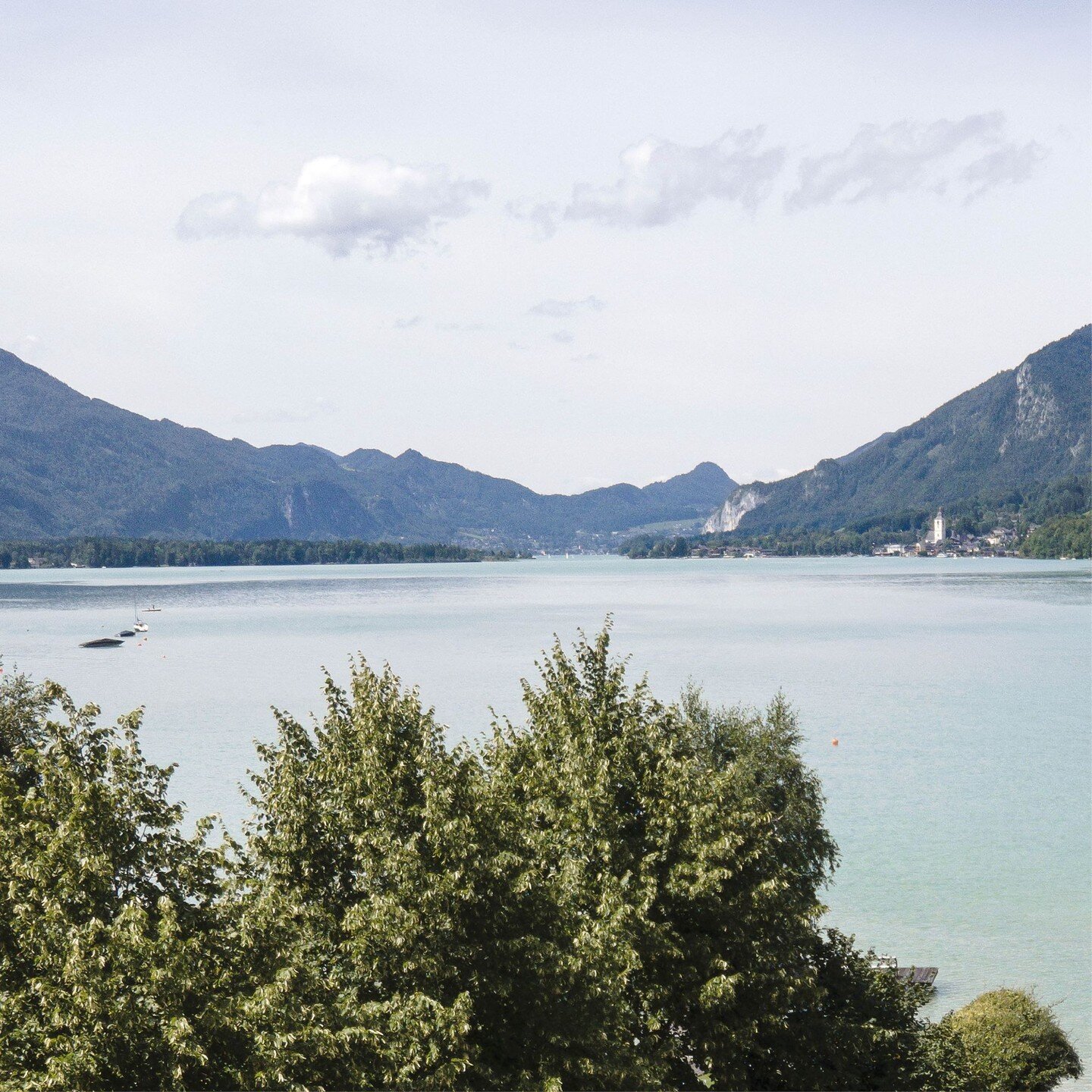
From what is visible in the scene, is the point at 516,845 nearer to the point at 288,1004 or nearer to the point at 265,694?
the point at 288,1004

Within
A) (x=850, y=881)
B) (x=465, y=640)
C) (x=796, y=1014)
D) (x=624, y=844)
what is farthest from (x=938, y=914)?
(x=465, y=640)

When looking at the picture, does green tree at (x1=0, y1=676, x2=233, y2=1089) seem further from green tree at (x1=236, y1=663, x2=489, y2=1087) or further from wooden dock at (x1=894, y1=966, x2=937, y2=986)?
wooden dock at (x1=894, y1=966, x2=937, y2=986)

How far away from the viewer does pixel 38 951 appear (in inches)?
543

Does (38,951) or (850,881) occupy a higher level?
(38,951)

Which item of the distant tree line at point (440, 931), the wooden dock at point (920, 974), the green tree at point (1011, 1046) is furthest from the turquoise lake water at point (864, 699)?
the distant tree line at point (440, 931)

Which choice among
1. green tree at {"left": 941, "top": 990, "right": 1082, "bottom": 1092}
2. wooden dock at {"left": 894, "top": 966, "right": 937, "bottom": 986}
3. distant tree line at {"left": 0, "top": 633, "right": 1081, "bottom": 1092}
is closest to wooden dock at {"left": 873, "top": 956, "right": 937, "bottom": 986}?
wooden dock at {"left": 894, "top": 966, "right": 937, "bottom": 986}

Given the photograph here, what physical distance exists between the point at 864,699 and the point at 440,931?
251ft

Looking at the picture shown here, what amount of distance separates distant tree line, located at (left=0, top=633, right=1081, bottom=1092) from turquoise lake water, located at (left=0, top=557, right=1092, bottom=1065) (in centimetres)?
1416

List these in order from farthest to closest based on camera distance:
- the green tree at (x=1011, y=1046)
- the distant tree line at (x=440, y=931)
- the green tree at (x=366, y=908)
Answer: the green tree at (x=1011, y=1046) → the green tree at (x=366, y=908) → the distant tree line at (x=440, y=931)

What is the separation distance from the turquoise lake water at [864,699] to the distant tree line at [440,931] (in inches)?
558

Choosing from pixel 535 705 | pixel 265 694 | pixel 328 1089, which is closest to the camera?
pixel 328 1089

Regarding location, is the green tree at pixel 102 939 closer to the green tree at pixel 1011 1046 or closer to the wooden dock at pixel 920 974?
the green tree at pixel 1011 1046

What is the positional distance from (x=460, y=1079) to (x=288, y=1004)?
2.72 meters

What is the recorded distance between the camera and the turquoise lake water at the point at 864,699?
41.0m
